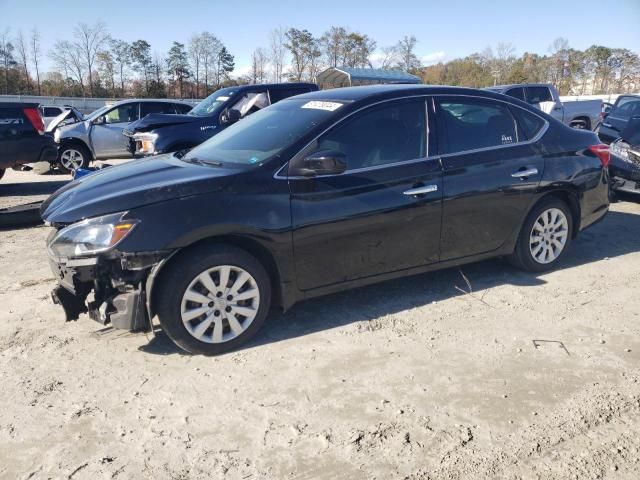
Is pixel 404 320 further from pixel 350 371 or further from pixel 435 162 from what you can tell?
pixel 435 162

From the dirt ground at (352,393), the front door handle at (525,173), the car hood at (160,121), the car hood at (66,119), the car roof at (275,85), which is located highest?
the car roof at (275,85)

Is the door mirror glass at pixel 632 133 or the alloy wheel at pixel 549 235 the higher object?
the door mirror glass at pixel 632 133

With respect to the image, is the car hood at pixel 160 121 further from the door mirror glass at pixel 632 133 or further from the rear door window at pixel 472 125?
the door mirror glass at pixel 632 133


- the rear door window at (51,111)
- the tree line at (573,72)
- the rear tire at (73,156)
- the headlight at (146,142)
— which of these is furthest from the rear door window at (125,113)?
the tree line at (573,72)

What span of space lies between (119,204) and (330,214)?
144 cm

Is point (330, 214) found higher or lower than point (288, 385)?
higher

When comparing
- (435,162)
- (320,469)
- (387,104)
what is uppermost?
(387,104)

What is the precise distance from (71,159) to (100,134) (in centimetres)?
92

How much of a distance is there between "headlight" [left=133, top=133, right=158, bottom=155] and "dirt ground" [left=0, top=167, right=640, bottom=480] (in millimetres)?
4715

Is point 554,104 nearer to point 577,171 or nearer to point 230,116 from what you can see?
point 230,116

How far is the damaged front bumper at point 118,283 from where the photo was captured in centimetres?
338

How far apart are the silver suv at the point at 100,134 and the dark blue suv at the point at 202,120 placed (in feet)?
7.46

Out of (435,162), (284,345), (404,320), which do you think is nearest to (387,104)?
(435,162)

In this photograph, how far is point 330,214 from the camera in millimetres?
3881
